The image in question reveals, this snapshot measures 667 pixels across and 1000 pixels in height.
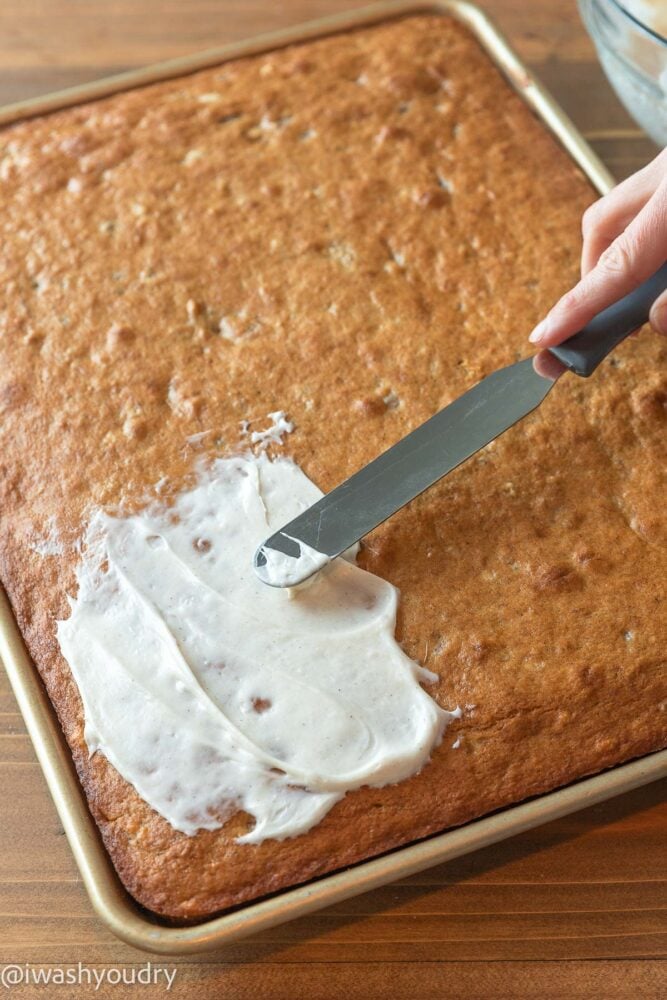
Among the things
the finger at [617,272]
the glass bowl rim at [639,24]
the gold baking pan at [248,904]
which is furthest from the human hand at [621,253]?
the gold baking pan at [248,904]

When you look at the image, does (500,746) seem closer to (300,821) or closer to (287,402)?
(300,821)

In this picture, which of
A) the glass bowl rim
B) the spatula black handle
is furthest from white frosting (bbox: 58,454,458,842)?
the glass bowl rim

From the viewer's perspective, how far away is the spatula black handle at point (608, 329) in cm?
121

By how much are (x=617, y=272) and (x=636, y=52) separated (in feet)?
1.85

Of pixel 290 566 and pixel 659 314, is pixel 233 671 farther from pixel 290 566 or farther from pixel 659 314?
pixel 659 314

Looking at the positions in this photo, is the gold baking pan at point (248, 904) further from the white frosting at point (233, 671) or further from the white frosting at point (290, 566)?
the white frosting at point (290, 566)

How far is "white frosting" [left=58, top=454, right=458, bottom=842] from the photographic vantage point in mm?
1023

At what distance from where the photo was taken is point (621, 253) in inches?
45.3

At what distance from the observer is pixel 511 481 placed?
121 cm

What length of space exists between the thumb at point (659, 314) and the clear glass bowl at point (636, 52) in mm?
428

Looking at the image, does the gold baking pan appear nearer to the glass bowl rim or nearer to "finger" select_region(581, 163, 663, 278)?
"finger" select_region(581, 163, 663, 278)

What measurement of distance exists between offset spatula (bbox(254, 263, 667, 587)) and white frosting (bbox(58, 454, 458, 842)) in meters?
0.04

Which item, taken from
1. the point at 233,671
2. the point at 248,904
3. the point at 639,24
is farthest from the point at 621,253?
the point at 248,904

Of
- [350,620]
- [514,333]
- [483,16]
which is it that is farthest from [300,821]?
[483,16]
